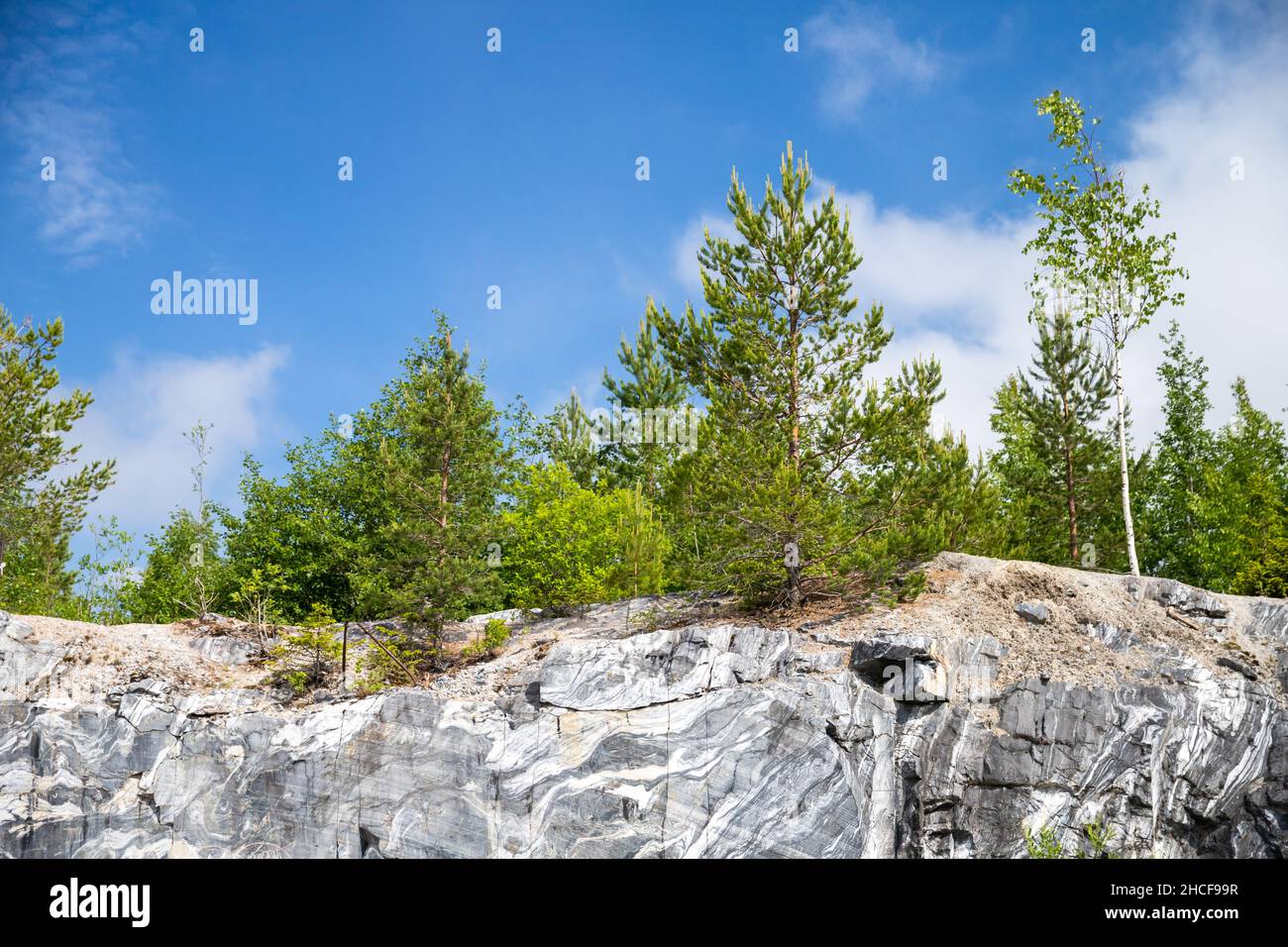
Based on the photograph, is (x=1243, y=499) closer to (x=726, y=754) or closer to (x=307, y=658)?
(x=726, y=754)

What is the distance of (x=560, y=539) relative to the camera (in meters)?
27.2

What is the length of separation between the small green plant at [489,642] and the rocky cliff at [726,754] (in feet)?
7.12

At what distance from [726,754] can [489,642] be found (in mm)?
6316

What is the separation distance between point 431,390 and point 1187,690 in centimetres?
1584

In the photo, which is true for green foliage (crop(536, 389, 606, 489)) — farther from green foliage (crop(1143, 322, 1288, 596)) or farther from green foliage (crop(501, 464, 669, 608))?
green foliage (crop(1143, 322, 1288, 596))

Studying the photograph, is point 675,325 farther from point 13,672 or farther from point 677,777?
point 13,672

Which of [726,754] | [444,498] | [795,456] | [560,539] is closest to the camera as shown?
[726,754]

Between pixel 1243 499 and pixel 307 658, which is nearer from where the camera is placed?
pixel 307 658

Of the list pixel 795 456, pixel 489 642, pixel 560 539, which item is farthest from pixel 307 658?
pixel 795 456

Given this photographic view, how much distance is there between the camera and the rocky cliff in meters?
14.1

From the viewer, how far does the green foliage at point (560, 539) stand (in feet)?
80.0

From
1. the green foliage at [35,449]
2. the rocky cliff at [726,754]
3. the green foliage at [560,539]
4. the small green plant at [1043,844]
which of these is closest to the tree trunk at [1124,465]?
the rocky cliff at [726,754]

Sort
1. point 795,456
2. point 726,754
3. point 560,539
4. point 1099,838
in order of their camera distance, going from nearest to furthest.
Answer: point 1099,838 → point 726,754 → point 795,456 → point 560,539
